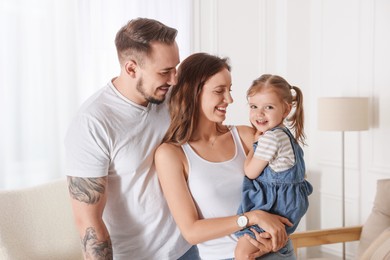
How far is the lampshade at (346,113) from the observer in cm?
418

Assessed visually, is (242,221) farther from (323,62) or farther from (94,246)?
(323,62)

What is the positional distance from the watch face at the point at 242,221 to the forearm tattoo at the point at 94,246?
1.56 feet

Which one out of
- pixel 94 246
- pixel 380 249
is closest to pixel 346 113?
pixel 380 249

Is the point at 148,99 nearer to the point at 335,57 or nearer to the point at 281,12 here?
the point at 335,57

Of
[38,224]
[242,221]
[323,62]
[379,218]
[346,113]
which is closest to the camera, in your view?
[242,221]

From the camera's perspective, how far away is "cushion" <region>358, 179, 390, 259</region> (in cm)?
367

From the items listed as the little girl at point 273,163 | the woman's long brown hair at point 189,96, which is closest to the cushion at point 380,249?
the little girl at point 273,163

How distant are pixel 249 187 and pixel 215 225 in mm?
213

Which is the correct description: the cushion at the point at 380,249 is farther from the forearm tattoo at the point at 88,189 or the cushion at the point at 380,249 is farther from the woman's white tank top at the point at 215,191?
the forearm tattoo at the point at 88,189

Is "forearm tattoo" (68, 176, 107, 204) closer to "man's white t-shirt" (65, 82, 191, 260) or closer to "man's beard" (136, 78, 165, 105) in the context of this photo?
"man's white t-shirt" (65, 82, 191, 260)

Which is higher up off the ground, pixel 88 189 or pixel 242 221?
pixel 88 189

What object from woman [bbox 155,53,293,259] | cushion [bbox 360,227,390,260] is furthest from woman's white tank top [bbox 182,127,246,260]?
cushion [bbox 360,227,390,260]

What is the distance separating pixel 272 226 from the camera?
79.3 inches

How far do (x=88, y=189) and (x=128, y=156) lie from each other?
7.2 inches
